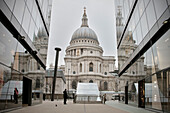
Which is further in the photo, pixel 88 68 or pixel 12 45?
pixel 88 68

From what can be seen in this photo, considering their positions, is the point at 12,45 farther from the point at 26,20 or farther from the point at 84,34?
the point at 84,34

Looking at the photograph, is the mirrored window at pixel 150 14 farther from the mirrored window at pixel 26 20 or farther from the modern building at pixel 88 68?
the modern building at pixel 88 68

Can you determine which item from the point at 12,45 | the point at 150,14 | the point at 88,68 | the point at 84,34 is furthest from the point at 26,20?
the point at 84,34

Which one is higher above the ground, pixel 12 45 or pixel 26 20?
pixel 26 20

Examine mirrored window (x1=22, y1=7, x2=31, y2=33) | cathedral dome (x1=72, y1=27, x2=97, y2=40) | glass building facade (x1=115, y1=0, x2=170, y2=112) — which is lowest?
glass building facade (x1=115, y1=0, x2=170, y2=112)

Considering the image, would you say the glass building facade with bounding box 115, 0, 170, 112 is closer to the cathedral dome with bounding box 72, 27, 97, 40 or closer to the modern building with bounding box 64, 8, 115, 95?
the modern building with bounding box 64, 8, 115, 95

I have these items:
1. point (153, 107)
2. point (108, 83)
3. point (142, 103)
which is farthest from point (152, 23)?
point (108, 83)

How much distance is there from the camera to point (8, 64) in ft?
32.0

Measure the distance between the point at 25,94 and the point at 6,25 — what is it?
774 centimetres

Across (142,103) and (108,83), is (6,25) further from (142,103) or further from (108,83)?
(108,83)

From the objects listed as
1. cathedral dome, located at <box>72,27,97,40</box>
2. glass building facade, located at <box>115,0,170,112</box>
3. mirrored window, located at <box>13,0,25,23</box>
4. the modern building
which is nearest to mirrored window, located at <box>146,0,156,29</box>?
glass building facade, located at <box>115,0,170,112</box>

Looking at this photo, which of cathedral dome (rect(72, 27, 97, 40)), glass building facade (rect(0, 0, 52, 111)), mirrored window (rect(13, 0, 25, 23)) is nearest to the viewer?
glass building facade (rect(0, 0, 52, 111))

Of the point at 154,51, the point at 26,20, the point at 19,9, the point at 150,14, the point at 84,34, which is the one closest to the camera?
the point at 19,9

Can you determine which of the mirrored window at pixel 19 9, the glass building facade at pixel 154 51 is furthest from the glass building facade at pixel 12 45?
the glass building facade at pixel 154 51
